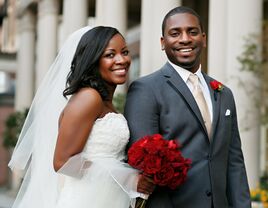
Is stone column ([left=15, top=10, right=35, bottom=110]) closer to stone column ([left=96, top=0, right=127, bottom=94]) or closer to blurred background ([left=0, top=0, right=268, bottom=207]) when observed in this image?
blurred background ([left=0, top=0, right=268, bottom=207])

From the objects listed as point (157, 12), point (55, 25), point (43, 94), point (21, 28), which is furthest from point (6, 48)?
point (43, 94)

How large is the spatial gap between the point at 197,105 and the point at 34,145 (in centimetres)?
138

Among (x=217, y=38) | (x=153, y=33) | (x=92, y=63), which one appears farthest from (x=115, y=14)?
(x=92, y=63)

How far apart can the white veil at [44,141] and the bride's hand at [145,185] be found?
83 cm

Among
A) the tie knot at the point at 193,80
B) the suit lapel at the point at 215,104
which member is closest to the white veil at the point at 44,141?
the tie knot at the point at 193,80

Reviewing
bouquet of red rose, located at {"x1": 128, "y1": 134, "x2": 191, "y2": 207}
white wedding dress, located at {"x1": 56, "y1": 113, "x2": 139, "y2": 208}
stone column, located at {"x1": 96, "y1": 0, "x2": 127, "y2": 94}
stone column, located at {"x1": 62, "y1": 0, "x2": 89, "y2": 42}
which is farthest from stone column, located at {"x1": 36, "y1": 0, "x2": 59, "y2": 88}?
bouquet of red rose, located at {"x1": 128, "y1": 134, "x2": 191, "y2": 207}

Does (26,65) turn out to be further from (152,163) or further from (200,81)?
(152,163)

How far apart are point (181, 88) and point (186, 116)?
0.64 feet

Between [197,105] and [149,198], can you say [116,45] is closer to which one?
[197,105]

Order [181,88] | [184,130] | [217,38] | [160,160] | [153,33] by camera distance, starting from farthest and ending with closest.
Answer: [153,33], [217,38], [181,88], [184,130], [160,160]

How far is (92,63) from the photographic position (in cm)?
360

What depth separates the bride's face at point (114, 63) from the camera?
3602 millimetres

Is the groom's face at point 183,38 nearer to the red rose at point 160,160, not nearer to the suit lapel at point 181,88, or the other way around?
the suit lapel at point 181,88

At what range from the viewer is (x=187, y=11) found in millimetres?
3531
